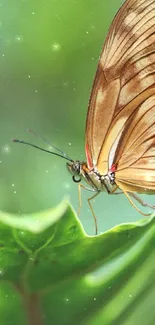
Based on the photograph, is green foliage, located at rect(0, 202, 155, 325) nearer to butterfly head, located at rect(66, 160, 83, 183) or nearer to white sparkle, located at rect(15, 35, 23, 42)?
butterfly head, located at rect(66, 160, 83, 183)

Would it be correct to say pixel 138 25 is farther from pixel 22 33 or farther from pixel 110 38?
pixel 22 33

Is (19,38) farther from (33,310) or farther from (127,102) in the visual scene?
(33,310)

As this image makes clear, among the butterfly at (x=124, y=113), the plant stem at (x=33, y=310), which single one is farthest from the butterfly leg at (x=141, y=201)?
the plant stem at (x=33, y=310)

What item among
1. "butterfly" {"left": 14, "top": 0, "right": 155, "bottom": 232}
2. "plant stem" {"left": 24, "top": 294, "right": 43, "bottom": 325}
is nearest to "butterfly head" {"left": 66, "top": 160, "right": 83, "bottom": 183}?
"butterfly" {"left": 14, "top": 0, "right": 155, "bottom": 232}

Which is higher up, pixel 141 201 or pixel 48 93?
pixel 48 93

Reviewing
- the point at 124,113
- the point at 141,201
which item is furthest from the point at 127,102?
the point at 141,201

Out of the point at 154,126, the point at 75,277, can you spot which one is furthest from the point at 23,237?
the point at 154,126

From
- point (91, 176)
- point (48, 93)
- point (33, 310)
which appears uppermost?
point (48, 93)
